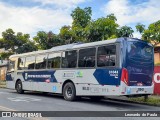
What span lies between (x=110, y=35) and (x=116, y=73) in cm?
1036

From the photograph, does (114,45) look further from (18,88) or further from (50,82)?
(18,88)

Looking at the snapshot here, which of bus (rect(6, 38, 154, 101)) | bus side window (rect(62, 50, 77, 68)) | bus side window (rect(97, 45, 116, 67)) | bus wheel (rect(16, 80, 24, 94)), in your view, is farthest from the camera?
bus wheel (rect(16, 80, 24, 94))

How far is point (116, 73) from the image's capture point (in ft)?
41.7

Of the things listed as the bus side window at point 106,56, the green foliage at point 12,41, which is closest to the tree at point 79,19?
the bus side window at point 106,56

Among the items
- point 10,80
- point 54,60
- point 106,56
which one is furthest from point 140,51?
point 10,80

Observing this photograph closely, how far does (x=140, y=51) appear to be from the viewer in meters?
13.5

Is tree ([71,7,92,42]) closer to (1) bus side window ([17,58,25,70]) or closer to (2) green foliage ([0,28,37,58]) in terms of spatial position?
(1) bus side window ([17,58,25,70])

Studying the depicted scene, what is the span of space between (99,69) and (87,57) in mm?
1125

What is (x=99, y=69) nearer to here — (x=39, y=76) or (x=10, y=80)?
(x=39, y=76)

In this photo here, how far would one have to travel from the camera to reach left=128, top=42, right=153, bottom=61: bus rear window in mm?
13077

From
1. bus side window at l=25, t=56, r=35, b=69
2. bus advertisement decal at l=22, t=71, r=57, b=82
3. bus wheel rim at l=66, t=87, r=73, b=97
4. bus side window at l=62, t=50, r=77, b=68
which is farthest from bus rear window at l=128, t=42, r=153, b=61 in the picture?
bus side window at l=25, t=56, r=35, b=69

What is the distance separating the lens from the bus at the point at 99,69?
12.8 meters

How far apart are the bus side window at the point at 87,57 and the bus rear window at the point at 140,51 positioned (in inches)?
70.5

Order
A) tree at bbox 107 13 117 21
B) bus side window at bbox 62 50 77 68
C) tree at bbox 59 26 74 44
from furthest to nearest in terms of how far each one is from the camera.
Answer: tree at bbox 59 26 74 44
tree at bbox 107 13 117 21
bus side window at bbox 62 50 77 68
